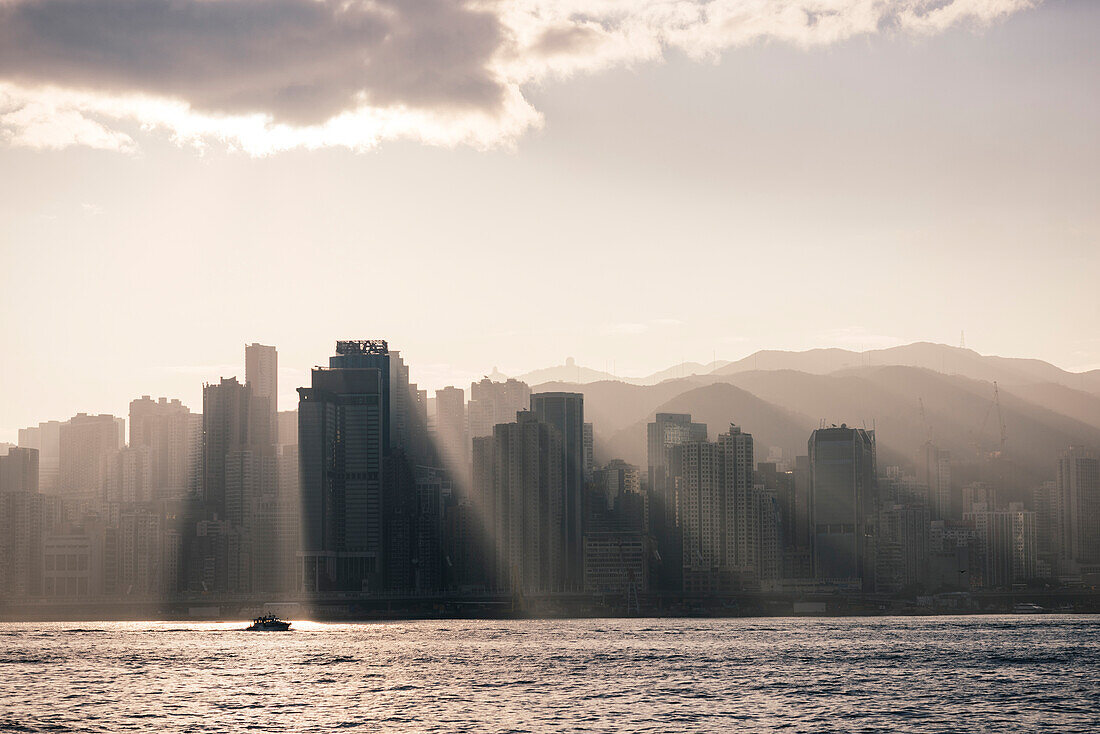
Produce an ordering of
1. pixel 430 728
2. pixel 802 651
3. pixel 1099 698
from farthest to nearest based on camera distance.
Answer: pixel 802 651, pixel 1099 698, pixel 430 728

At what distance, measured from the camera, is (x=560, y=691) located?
124 metres

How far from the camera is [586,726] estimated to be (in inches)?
3898

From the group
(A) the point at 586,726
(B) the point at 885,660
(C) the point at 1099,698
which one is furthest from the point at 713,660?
(A) the point at 586,726

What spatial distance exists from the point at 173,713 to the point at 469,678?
128 ft

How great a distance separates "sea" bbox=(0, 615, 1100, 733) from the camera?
102438mm

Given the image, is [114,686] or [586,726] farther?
[114,686]

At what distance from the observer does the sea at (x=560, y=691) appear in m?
102

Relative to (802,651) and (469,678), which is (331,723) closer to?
(469,678)

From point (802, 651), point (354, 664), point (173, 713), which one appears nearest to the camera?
point (173, 713)

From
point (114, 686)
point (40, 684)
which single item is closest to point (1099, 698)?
point (114, 686)

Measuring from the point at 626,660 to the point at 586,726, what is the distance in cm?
6906

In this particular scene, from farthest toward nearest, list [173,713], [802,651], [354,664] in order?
[802,651] → [354,664] → [173,713]

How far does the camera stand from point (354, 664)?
164 meters

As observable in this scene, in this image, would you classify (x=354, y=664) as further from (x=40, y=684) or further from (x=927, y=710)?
(x=927, y=710)
